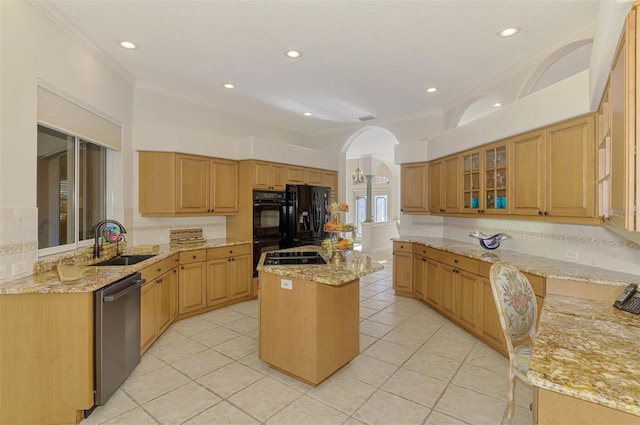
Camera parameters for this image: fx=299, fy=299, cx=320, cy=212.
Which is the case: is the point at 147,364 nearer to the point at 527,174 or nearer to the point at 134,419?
the point at 134,419

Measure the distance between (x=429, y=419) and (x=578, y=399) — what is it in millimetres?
1341

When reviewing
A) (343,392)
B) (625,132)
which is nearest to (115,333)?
(343,392)

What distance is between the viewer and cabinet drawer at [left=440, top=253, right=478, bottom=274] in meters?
3.32

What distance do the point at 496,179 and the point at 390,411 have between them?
9.00 ft

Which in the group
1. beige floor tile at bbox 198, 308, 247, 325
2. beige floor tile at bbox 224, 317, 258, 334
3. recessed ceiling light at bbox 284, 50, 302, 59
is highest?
recessed ceiling light at bbox 284, 50, 302, 59

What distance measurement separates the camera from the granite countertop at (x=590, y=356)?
3.18 ft

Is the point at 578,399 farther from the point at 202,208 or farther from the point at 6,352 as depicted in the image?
the point at 202,208

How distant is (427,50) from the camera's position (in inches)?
121

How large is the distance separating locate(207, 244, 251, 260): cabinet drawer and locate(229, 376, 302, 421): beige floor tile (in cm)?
205

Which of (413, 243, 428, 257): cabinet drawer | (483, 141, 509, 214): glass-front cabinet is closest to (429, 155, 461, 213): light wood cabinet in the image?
(483, 141, 509, 214): glass-front cabinet

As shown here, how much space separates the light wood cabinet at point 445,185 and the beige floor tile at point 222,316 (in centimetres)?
325

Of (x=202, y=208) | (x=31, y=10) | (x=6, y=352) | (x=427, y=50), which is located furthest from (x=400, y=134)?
(x=6, y=352)

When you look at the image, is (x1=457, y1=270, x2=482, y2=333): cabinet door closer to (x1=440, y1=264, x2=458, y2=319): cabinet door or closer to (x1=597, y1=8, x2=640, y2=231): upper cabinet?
(x1=440, y1=264, x2=458, y2=319): cabinet door

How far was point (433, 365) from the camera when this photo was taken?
279cm
